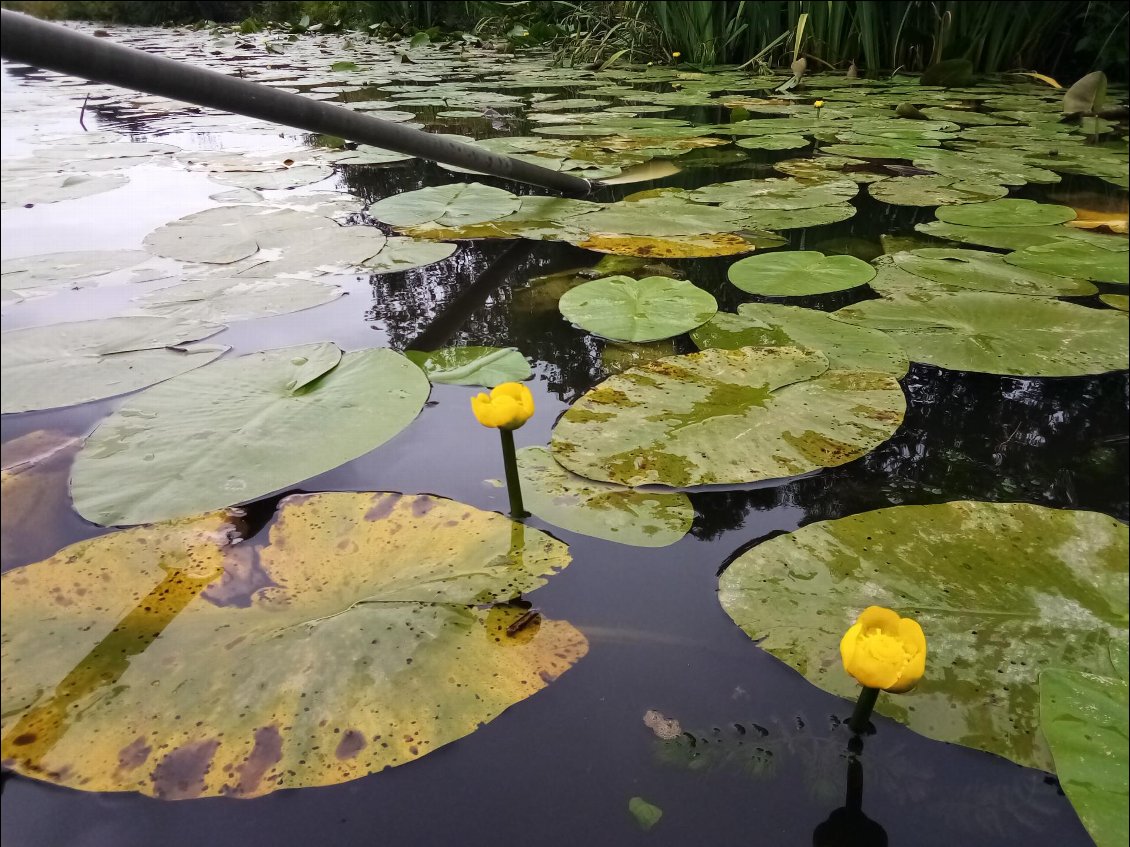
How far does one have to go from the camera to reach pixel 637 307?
1312mm

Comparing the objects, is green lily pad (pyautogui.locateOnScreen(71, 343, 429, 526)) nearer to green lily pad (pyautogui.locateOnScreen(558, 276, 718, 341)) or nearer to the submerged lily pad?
the submerged lily pad

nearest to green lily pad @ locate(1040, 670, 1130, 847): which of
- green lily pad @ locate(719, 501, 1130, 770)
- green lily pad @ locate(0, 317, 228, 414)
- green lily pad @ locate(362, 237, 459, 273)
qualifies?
green lily pad @ locate(719, 501, 1130, 770)

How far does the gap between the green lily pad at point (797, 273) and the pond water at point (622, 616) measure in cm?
3

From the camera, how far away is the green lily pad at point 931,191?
191 centimetres

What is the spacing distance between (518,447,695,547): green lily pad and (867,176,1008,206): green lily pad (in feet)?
4.99

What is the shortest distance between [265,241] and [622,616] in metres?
1.42

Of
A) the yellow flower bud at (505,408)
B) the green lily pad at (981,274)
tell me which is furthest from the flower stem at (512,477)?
the green lily pad at (981,274)

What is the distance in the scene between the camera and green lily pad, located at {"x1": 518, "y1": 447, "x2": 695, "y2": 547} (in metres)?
0.78

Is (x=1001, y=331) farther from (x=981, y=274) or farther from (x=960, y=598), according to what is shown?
(x=960, y=598)

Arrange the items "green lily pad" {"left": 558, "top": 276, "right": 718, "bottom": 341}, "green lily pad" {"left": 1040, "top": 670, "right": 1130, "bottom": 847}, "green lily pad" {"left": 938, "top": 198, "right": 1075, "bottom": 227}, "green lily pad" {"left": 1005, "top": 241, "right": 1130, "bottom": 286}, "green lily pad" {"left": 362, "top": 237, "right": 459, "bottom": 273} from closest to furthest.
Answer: "green lily pad" {"left": 1040, "top": 670, "right": 1130, "bottom": 847}, "green lily pad" {"left": 558, "top": 276, "right": 718, "bottom": 341}, "green lily pad" {"left": 1005, "top": 241, "right": 1130, "bottom": 286}, "green lily pad" {"left": 362, "top": 237, "right": 459, "bottom": 273}, "green lily pad" {"left": 938, "top": 198, "right": 1075, "bottom": 227}

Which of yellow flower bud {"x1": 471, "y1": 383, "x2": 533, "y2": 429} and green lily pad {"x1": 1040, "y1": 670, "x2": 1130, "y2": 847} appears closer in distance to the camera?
green lily pad {"x1": 1040, "y1": 670, "x2": 1130, "y2": 847}

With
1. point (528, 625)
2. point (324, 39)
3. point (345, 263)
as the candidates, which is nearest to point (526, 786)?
point (528, 625)

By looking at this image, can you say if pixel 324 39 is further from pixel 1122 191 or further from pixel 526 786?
pixel 526 786

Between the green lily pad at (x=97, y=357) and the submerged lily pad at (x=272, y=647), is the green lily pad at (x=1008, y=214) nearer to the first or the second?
the submerged lily pad at (x=272, y=647)
